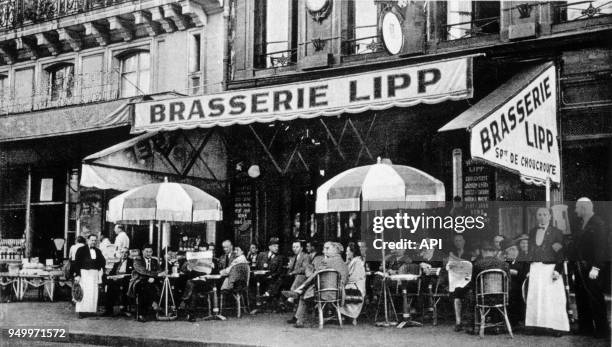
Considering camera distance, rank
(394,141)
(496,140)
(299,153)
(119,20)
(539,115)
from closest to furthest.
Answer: (496,140)
(539,115)
(394,141)
(299,153)
(119,20)

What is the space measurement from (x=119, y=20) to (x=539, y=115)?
12.5 m

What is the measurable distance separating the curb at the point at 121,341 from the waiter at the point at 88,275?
2.02 m

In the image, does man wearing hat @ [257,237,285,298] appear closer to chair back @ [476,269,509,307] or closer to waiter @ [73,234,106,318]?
waiter @ [73,234,106,318]

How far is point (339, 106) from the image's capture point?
12.5m

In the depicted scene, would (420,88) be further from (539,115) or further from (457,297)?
(457,297)

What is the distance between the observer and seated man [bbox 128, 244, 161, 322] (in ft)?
43.0

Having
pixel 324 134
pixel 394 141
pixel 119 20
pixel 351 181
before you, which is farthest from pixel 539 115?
pixel 119 20

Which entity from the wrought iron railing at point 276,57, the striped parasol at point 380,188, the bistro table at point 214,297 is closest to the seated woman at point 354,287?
the striped parasol at point 380,188

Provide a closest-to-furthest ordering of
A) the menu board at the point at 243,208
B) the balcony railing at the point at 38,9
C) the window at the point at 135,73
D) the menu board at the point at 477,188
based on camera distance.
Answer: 1. the menu board at the point at 477,188
2. the menu board at the point at 243,208
3. the window at the point at 135,73
4. the balcony railing at the point at 38,9

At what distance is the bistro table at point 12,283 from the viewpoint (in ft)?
57.5

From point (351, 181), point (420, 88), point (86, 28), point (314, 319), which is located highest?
point (86, 28)

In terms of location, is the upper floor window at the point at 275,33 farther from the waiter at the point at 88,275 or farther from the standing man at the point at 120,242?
the waiter at the point at 88,275

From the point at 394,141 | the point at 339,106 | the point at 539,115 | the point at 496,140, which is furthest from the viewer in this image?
the point at 394,141

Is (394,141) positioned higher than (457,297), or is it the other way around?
(394,141)
